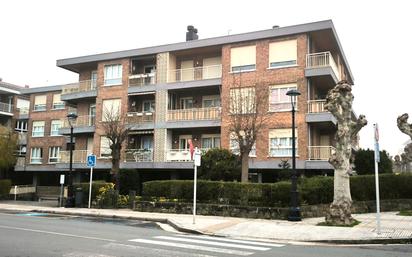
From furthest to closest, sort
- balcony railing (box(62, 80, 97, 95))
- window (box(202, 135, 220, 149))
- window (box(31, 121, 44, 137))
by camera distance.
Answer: window (box(31, 121, 44, 137))
balcony railing (box(62, 80, 97, 95))
window (box(202, 135, 220, 149))

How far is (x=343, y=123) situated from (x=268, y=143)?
12.6 meters

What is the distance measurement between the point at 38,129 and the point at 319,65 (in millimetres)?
33554

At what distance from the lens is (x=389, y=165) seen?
2839 centimetres

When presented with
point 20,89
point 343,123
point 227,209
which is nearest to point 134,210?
point 227,209

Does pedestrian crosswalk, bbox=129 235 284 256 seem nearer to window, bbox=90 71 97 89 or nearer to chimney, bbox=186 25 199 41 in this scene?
chimney, bbox=186 25 199 41

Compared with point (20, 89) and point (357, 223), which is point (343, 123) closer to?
point (357, 223)

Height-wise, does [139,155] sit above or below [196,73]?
below

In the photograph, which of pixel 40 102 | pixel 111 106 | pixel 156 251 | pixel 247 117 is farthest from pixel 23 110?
pixel 156 251

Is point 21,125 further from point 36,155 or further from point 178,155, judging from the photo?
point 178,155

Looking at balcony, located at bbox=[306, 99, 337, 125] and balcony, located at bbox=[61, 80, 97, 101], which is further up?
balcony, located at bbox=[61, 80, 97, 101]

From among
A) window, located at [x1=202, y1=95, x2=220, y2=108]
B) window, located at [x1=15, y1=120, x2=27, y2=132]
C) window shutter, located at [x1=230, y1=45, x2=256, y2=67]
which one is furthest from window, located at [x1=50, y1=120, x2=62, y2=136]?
window shutter, located at [x1=230, y1=45, x2=256, y2=67]

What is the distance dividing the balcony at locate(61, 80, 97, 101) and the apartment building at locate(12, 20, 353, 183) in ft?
0.30

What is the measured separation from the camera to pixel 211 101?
3381 cm

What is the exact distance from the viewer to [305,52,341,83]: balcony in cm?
2781
